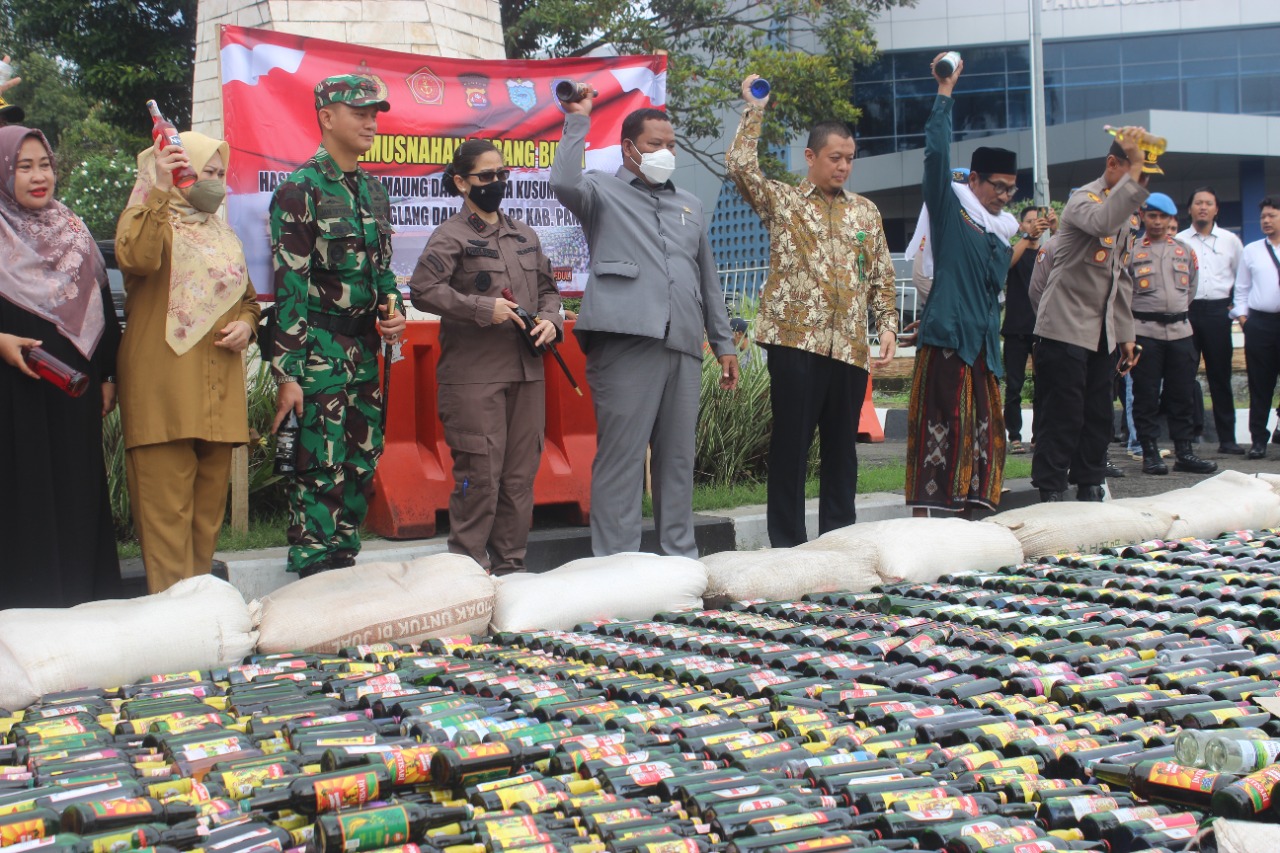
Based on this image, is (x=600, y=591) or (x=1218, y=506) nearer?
(x=600, y=591)

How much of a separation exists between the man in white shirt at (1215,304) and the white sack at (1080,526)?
15.3 ft

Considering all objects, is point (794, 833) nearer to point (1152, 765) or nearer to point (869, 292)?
point (1152, 765)

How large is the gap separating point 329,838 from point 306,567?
106 inches

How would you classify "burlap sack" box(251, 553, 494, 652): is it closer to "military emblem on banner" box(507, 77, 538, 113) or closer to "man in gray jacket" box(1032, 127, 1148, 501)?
"military emblem on banner" box(507, 77, 538, 113)

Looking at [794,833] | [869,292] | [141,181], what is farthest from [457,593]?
[869,292]

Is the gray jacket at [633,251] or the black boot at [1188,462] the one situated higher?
the gray jacket at [633,251]

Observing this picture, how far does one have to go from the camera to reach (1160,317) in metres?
9.38

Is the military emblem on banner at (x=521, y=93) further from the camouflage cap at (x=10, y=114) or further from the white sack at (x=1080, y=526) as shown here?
the white sack at (x=1080, y=526)

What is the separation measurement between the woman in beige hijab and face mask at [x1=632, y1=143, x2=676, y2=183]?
162 cm

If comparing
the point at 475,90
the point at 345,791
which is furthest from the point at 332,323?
the point at 345,791

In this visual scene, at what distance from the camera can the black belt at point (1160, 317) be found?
9.37m

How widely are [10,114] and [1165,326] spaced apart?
24.3ft

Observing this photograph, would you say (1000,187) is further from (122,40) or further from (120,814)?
(122,40)

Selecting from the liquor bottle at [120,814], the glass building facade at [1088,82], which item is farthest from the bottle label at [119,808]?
the glass building facade at [1088,82]
